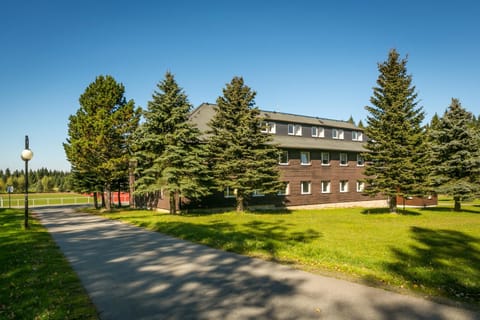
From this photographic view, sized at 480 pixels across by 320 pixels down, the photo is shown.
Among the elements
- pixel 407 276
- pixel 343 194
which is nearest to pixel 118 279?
pixel 407 276

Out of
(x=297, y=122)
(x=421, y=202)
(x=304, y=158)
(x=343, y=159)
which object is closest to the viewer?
(x=304, y=158)

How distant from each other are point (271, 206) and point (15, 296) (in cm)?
2536

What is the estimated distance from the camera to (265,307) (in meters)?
5.30

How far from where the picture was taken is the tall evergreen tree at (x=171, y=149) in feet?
71.6

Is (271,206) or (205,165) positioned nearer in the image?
(205,165)

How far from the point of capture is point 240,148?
22375 mm

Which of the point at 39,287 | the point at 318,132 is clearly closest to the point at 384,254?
the point at 39,287

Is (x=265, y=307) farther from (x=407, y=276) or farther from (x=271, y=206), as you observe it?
(x=271, y=206)

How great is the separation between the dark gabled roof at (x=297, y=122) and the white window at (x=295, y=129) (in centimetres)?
52

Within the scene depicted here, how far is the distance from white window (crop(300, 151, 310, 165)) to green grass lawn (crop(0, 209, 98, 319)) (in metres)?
25.6

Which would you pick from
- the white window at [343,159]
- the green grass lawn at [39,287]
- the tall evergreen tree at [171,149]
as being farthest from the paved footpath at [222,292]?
the white window at [343,159]

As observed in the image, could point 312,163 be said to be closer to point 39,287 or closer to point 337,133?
point 337,133

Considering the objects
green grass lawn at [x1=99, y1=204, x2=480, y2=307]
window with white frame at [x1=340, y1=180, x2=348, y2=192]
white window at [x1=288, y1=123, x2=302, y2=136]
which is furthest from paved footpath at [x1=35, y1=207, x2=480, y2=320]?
window with white frame at [x1=340, y1=180, x2=348, y2=192]

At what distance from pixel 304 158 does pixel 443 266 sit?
Result: 25.4m
